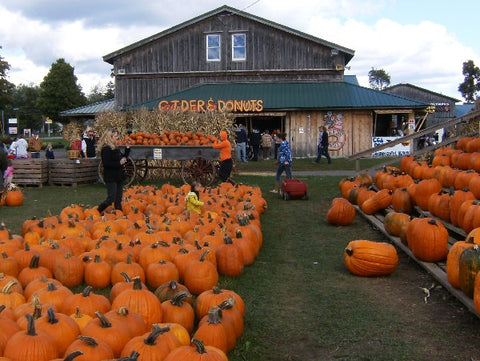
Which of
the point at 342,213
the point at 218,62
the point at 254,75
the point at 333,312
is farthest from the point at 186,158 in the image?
the point at 218,62

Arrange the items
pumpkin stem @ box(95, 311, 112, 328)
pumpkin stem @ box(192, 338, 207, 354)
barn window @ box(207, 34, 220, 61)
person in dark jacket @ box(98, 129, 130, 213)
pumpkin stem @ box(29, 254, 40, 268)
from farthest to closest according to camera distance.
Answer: barn window @ box(207, 34, 220, 61) → person in dark jacket @ box(98, 129, 130, 213) → pumpkin stem @ box(29, 254, 40, 268) → pumpkin stem @ box(95, 311, 112, 328) → pumpkin stem @ box(192, 338, 207, 354)

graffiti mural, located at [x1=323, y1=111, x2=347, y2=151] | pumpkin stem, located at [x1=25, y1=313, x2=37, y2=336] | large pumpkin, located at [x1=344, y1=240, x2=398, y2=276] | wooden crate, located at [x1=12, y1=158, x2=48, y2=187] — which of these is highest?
graffiti mural, located at [x1=323, y1=111, x2=347, y2=151]

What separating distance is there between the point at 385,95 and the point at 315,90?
370 cm

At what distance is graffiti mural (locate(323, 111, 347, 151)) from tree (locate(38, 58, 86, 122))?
49.8m

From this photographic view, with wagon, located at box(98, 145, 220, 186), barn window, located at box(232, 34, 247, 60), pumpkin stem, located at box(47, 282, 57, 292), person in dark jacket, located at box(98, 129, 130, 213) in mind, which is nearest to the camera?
pumpkin stem, located at box(47, 282, 57, 292)

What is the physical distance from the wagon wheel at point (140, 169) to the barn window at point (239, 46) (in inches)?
532

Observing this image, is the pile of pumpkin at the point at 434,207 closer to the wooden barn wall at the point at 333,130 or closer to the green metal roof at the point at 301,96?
the green metal roof at the point at 301,96

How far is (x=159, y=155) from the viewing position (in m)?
15.2

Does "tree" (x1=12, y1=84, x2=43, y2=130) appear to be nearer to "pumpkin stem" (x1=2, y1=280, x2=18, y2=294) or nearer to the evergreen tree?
the evergreen tree

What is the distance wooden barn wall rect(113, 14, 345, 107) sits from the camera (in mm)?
28547

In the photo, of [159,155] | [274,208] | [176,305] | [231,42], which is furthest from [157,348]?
[231,42]

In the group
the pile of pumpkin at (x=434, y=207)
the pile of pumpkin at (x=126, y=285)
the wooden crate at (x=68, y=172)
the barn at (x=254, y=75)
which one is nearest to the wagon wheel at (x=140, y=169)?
the wooden crate at (x=68, y=172)

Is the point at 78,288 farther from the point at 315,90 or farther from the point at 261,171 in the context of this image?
the point at 315,90

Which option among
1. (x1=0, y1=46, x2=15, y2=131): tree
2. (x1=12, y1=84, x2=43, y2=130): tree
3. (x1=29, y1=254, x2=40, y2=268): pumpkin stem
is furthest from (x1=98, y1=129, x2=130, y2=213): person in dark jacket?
(x1=12, y1=84, x2=43, y2=130): tree
